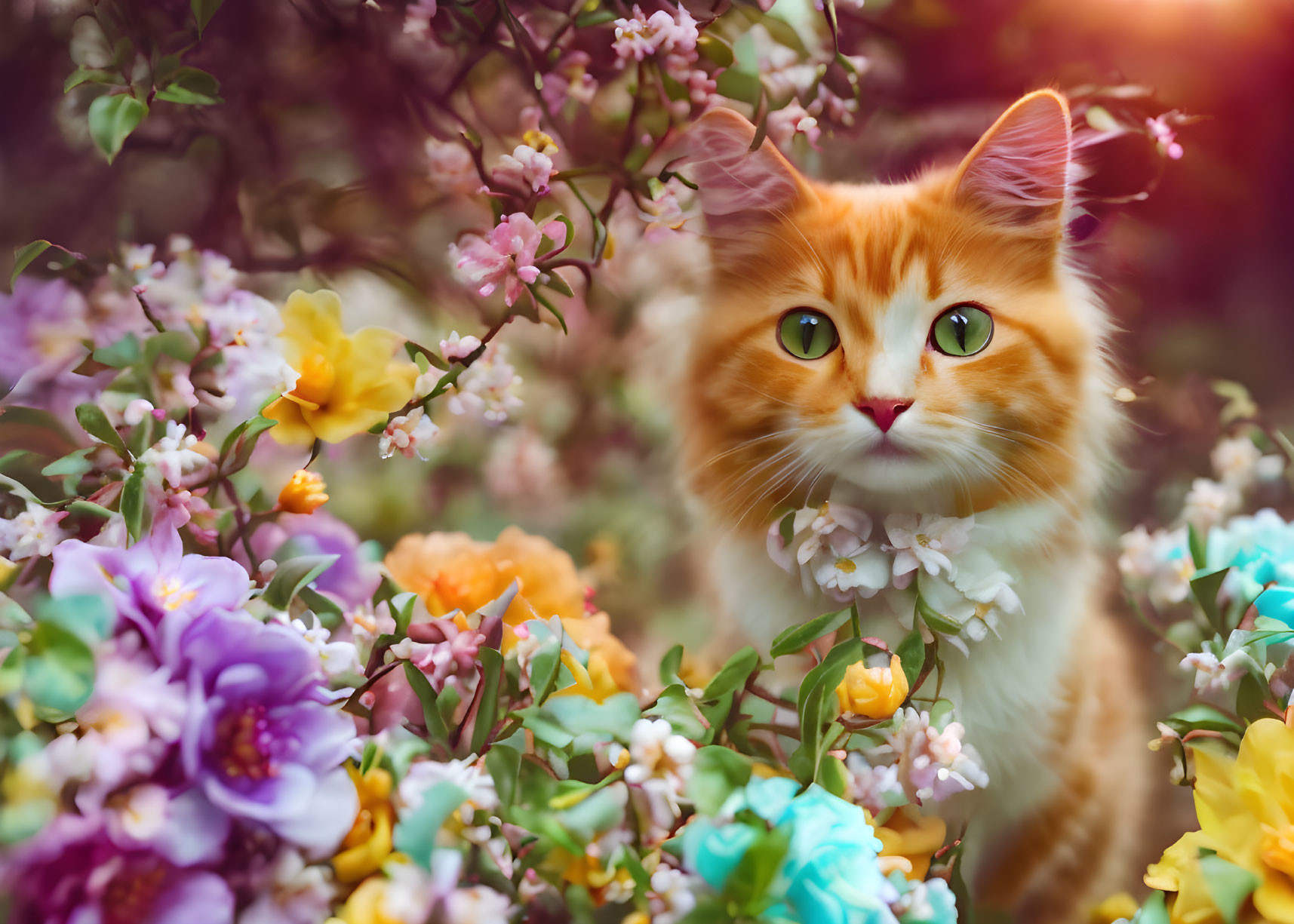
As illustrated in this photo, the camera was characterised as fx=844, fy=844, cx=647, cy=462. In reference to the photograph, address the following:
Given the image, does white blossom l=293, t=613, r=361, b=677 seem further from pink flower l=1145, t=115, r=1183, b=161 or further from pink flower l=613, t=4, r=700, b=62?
pink flower l=1145, t=115, r=1183, b=161

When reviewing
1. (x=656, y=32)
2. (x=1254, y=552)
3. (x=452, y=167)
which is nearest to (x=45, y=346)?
(x=452, y=167)

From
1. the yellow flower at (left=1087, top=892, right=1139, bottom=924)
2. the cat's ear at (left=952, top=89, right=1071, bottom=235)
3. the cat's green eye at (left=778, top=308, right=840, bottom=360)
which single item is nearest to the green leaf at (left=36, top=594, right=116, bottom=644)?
the cat's green eye at (left=778, top=308, right=840, bottom=360)

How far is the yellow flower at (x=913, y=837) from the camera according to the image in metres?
0.67

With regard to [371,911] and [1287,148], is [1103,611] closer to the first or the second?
[1287,148]

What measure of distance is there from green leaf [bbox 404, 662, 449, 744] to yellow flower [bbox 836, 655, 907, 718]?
303 millimetres

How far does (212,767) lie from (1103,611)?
0.89m

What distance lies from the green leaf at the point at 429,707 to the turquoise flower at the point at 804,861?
0.67 ft

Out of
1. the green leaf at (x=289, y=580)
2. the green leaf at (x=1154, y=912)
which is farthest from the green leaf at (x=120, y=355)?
the green leaf at (x=1154, y=912)

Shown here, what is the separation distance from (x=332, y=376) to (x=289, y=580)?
19 centimetres

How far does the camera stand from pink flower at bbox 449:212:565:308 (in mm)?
723

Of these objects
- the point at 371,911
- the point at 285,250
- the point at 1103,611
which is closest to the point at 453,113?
the point at 285,250

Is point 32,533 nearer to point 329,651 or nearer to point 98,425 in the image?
point 98,425

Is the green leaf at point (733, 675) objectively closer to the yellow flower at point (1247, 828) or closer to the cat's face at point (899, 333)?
the cat's face at point (899, 333)

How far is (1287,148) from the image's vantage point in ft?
3.22
